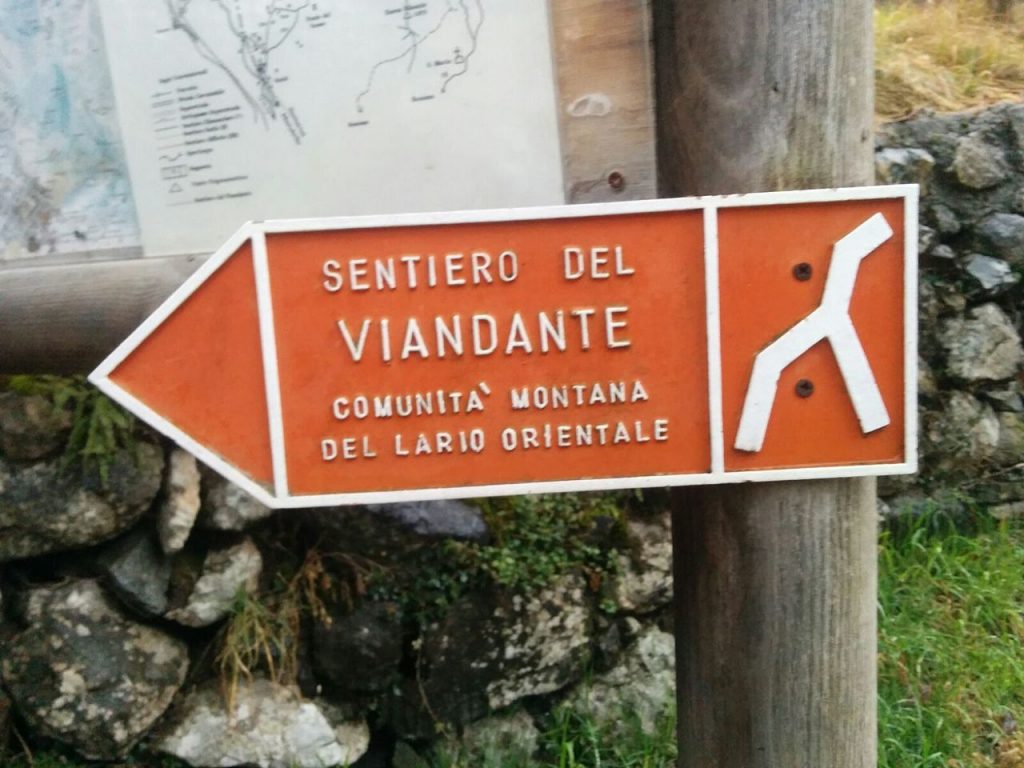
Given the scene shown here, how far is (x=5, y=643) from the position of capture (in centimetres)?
230

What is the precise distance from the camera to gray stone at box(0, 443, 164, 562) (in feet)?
7.38

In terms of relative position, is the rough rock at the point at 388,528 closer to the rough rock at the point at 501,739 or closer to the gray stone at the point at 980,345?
the rough rock at the point at 501,739

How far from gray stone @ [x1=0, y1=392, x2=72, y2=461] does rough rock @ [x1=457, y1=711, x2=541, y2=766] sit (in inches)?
53.3

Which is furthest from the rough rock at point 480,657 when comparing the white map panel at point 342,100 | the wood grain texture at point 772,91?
the wood grain texture at point 772,91

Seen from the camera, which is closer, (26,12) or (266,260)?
(266,260)

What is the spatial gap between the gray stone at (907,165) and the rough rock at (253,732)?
102 inches

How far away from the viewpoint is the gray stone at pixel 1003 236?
128 inches

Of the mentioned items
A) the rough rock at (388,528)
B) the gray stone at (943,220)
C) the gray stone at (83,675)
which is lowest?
the gray stone at (83,675)

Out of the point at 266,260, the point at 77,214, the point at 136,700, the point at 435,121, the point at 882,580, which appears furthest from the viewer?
the point at 882,580

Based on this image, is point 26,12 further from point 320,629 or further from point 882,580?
point 882,580

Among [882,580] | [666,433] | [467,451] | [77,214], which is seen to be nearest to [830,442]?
[666,433]

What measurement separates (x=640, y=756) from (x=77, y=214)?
191 cm

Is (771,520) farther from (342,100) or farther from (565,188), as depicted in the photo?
(342,100)

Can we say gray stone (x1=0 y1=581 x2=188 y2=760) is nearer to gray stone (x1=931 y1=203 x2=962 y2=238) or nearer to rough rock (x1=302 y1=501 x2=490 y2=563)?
rough rock (x1=302 y1=501 x2=490 y2=563)
